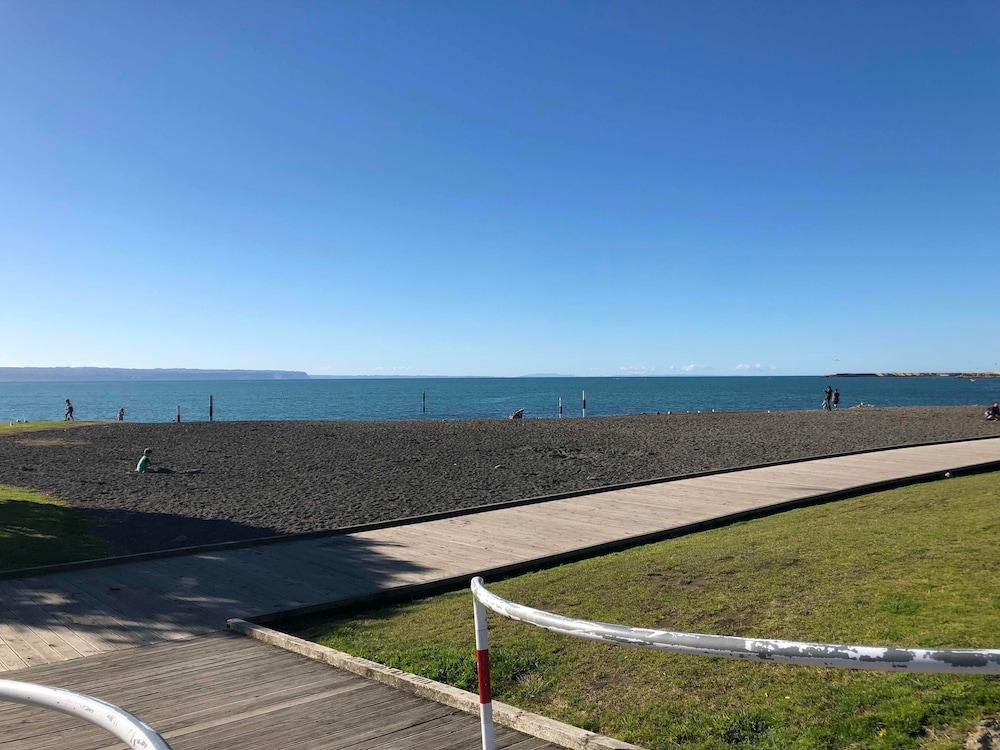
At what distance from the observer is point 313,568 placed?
30.6ft

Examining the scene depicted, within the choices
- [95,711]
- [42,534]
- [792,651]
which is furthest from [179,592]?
[792,651]

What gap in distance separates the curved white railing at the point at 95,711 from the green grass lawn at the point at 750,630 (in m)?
2.97

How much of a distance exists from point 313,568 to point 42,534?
5682 mm

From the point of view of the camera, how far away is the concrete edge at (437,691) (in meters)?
4.34

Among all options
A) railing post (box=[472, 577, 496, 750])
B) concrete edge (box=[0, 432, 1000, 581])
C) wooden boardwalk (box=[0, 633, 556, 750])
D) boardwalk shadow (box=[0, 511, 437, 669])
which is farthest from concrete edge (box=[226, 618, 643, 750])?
concrete edge (box=[0, 432, 1000, 581])

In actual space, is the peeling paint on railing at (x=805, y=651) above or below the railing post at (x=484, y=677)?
above

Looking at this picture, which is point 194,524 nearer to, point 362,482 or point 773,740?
point 362,482

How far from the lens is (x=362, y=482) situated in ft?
62.9

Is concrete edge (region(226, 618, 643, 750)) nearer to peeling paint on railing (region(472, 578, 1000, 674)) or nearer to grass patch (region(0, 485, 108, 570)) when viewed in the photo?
peeling paint on railing (region(472, 578, 1000, 674))

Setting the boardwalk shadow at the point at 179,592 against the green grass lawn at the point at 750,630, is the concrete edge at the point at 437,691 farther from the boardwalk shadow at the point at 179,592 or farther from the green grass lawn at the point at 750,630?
the boardwalk shadow at the point at 179,592

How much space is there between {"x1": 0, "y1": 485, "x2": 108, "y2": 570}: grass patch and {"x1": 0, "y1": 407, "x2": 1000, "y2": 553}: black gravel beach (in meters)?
0.47

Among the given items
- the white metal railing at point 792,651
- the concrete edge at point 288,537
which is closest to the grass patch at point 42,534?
the concrete edge at point 288,537

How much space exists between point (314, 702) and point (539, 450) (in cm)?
2190

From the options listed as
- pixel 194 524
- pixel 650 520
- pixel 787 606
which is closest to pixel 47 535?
pixel 194 524
